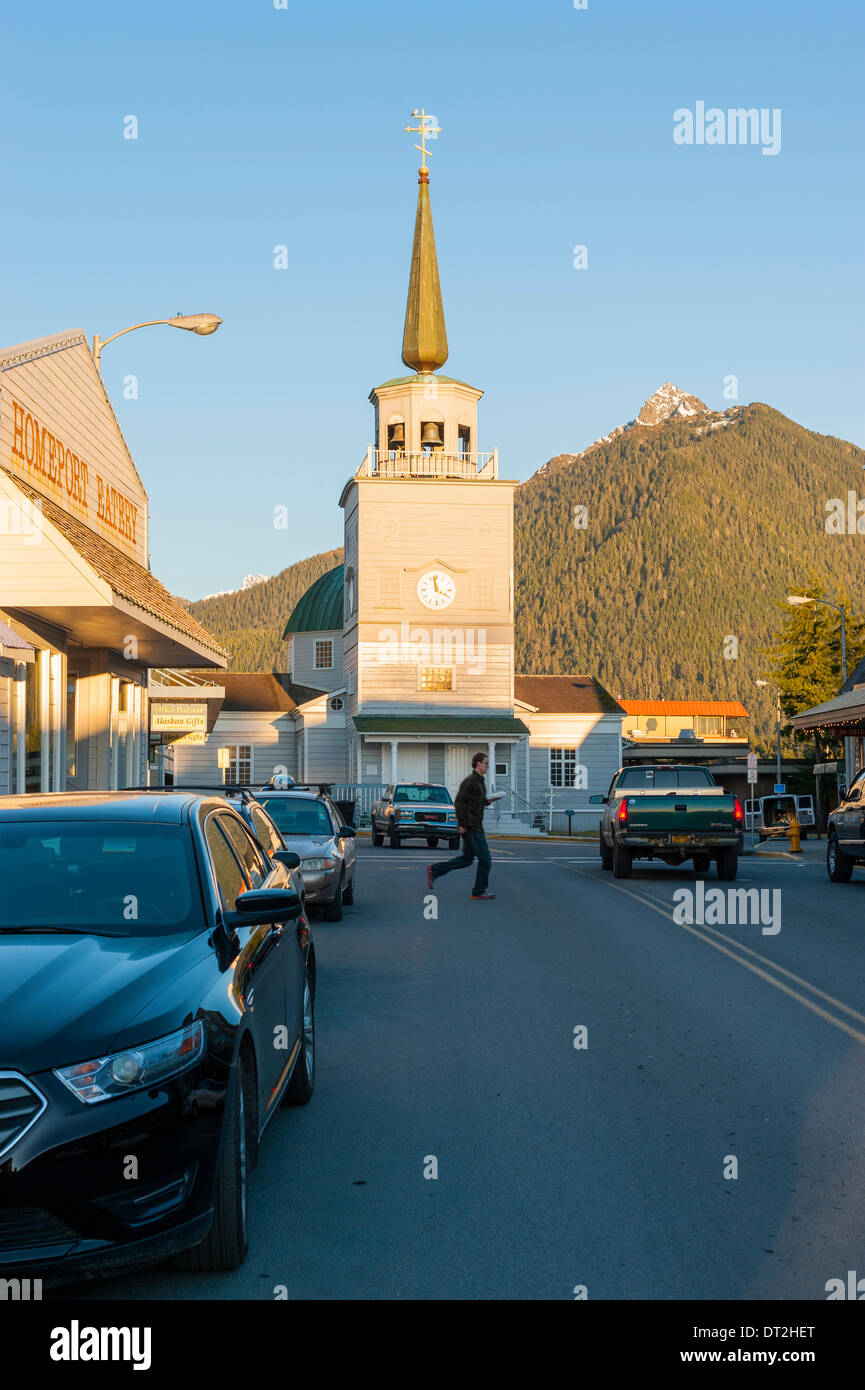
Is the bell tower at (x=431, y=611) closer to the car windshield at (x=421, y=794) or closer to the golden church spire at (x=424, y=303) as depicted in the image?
the golden church spire at (x=424, y=303)

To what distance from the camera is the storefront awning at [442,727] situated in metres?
51.8

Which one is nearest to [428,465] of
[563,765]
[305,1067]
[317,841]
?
[563,765]

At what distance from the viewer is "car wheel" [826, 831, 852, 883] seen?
21891 mm

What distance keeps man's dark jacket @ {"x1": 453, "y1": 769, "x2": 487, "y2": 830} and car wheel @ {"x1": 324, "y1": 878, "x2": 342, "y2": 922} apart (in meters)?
2.87

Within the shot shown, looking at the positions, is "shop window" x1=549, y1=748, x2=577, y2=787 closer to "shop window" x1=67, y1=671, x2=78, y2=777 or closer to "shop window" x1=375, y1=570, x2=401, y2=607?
"shop window" x1=375, y1=570, x2=401, y2=607

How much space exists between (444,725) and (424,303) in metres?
18.1

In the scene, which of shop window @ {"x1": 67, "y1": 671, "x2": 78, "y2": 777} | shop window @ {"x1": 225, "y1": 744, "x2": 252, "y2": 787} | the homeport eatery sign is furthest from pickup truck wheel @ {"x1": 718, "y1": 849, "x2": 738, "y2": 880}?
shop window @ {"x1": 225, "y1": 744, "x2": 252, "y2": 787}

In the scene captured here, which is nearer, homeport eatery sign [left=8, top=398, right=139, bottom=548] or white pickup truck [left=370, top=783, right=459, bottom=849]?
homeport eatery sign [left=8, top=398, right=139, bottom=548]

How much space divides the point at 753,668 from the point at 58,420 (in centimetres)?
17994

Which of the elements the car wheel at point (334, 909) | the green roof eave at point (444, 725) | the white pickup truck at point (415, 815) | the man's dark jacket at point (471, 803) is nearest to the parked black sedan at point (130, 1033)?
the car wheel at point (334, 909)

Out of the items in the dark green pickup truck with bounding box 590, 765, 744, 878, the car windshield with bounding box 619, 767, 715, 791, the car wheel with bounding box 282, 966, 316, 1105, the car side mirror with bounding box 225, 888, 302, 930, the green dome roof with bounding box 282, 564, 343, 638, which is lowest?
the car wheel with bounding box 282, 966, 316, 1105

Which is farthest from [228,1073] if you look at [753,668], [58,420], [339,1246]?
[753,668]

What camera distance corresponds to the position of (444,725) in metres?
52.6
